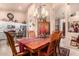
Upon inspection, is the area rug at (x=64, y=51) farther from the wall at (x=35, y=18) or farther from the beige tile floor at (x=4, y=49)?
the beige tile floor at (x=4, y=49)

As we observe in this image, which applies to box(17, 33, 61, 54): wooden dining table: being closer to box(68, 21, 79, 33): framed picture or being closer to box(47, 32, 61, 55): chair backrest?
box(47, 32, 61, 55): chair backrest

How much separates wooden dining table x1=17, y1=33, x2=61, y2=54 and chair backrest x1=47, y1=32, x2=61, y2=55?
1 centimetres

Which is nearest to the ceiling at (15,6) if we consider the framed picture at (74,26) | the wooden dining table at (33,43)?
the wooden dining table at (33,43)

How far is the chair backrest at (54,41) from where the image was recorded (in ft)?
7.56

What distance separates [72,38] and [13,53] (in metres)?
0.81

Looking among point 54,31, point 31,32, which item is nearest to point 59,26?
point 54,31

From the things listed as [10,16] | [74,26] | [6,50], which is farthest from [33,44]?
[74,26]

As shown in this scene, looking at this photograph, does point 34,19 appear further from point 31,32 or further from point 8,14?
point 8,14

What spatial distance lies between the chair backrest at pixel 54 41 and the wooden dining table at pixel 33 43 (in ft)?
0.04

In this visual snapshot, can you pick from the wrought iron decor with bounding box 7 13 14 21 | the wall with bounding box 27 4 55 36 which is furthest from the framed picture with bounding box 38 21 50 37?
the wrought iron decor with bounding box 7 13 14 21

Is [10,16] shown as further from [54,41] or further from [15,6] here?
[54,41]

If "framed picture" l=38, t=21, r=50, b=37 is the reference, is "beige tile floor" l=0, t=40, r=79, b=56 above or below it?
below

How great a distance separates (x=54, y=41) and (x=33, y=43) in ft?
0.91

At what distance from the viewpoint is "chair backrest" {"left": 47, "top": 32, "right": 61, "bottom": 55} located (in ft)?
7.56
